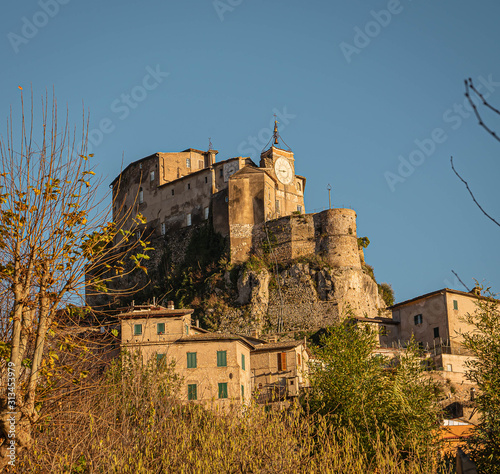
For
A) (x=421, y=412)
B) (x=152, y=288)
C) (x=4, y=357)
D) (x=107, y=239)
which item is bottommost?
(x=421, y=412)

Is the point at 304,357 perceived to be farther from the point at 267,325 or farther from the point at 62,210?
the point at 62,210

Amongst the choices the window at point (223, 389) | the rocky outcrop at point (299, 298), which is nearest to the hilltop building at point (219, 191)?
the rocky outcrop at point (299, 298)

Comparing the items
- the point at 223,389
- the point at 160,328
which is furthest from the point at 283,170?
the point at 223,389

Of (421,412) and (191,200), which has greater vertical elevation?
(191,200)

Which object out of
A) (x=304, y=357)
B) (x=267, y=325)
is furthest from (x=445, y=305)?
(x=267, y=325)

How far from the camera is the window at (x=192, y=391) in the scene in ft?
116

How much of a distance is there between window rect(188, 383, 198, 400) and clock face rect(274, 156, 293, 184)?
35570 millimetres

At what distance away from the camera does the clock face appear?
68.8m

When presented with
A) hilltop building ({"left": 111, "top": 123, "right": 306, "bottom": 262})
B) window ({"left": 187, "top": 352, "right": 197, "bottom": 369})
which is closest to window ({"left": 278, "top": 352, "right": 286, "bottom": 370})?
window ({"left": 187, "top": 352, "right": 197, "bottom": 369})

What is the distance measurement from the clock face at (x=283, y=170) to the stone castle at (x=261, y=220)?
122 millimetres

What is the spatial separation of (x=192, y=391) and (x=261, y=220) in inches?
1136

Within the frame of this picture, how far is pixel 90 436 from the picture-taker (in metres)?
15.0

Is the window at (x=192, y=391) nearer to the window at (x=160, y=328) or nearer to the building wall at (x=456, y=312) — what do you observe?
the window at (x=160, y=328)

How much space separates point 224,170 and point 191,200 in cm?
445
